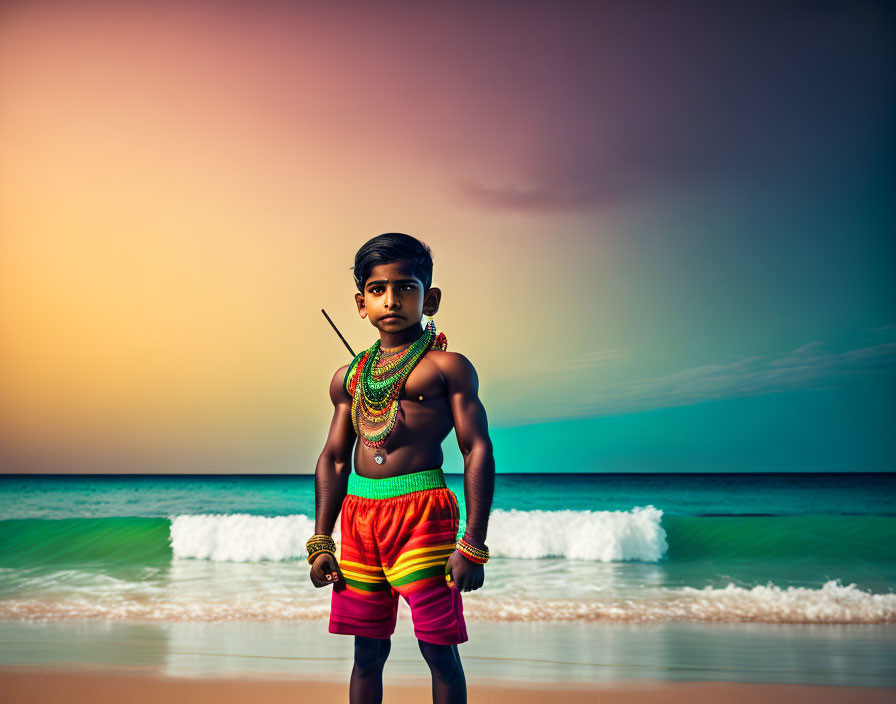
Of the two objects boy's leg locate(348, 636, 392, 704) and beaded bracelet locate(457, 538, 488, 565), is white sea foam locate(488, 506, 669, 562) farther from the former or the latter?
beaded bracelet locate(457, 538, 488, 565)

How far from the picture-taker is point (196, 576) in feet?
21.7

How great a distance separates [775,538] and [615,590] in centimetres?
472

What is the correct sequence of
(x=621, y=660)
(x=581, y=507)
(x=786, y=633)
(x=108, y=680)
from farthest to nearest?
1. (x=581, y=507)
2. (x=786, y=633)
3. (x=621, y=660)
4. (x=108, y=680)

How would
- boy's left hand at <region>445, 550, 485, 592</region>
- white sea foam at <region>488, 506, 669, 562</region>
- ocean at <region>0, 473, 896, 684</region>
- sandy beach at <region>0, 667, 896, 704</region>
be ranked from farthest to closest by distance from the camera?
white sea foam at <region>488, 506, 669, 562</region>
ocean at <region>0, 473, 896, 684</region>
sandy beach at <region>0, 667, 896, 704</region>
boy's left hand at <region>445, 550, 485, 592</region>

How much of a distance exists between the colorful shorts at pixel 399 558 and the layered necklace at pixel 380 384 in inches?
5.1

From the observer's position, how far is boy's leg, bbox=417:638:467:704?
213 cm

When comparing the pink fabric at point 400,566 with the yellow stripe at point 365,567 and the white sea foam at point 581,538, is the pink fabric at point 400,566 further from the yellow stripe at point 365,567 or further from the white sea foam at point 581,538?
the white sea foam at point 581,538

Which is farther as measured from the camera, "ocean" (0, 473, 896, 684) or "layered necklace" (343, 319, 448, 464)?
"ocean" (0, 473, 896, 684)

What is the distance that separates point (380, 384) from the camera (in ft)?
7.42

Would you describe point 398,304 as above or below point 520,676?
above

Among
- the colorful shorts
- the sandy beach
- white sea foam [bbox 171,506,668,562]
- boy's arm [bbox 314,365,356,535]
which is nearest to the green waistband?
the colorful shorts

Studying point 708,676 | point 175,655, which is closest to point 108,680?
point 175,655

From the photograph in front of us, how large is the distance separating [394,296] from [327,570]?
79cm

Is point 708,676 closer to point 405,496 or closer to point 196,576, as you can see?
point 405,496
